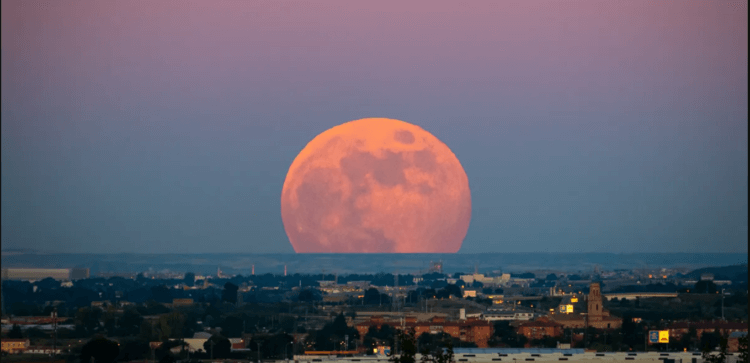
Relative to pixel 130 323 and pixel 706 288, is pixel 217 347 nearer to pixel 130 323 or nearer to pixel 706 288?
pixel 130 323

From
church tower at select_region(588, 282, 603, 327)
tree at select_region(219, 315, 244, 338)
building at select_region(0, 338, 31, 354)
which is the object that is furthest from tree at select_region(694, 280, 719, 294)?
building at select_region(0, 338, 31, 354)

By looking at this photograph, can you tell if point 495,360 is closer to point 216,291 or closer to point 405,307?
point 405,307

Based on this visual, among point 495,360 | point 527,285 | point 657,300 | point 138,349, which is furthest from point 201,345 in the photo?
point 527,285

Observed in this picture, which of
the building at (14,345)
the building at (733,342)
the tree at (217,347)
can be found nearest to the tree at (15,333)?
the building at (14,345)

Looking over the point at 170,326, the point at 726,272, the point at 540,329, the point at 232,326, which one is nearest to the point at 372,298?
the point at 232,326

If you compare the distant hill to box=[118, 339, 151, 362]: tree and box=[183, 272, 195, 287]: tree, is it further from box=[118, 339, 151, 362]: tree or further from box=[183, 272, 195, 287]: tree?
box=[118, 339, 151, 362]: tree

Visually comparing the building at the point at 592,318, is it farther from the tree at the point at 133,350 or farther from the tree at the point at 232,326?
the tree at the point at 133,350
